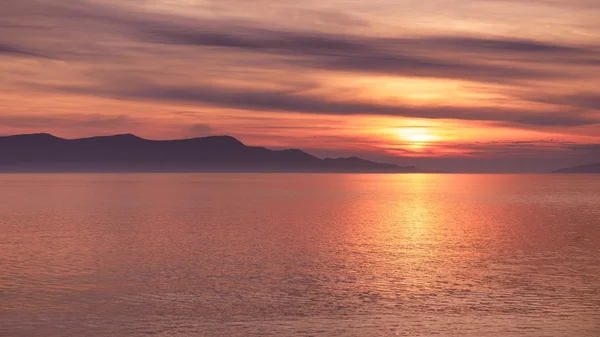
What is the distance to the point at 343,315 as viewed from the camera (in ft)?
93.1

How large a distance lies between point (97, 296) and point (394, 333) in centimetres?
1395

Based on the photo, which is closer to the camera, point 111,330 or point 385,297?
point 111,330

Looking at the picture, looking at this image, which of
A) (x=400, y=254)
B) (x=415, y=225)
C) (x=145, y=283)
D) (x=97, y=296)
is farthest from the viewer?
(x=415, y=225)

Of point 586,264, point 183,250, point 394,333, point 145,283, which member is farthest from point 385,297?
point 183,250

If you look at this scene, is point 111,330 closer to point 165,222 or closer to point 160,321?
point 160,321

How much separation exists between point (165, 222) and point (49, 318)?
46.0 metres

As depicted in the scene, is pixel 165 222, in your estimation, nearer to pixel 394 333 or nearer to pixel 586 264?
pixel 586 264

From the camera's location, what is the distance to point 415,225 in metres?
72.0

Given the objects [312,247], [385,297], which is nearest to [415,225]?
[312,247]

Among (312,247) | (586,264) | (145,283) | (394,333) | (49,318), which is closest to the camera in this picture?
(394,333)

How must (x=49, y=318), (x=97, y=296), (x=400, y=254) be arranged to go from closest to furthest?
(x=49, y=318)
(x=97, y=296)
(x=400, y=254)

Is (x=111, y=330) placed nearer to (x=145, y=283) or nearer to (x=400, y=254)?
(x=145, y=283)

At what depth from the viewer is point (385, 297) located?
32031mm

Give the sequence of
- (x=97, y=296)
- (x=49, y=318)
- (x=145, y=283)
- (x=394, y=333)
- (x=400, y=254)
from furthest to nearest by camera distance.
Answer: (x=400, y=254) → (x=145, y=283) → (x=97, y=296) → (x=49, y=318) → (x=394, y=333)
